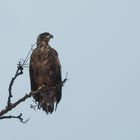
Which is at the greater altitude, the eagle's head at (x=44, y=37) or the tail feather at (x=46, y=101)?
the eagle's head at (x=44, y=37)

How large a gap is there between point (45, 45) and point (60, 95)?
1.32 m

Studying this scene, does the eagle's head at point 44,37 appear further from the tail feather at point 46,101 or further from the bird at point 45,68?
the tail feather at point 46,101

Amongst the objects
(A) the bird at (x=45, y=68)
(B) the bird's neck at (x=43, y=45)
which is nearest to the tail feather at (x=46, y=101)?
(A) the bird at (x=45, y=68)

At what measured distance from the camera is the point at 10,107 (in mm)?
8820

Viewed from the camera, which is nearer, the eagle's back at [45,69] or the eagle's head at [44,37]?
the eagle's back at [45,69]

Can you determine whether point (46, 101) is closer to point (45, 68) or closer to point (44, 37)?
point (45, 68)

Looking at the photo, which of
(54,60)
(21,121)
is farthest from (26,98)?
(54,60)

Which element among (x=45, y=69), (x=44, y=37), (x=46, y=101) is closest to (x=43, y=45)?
(x=44, y=37)

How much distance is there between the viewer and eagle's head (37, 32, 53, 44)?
14048 millimetres

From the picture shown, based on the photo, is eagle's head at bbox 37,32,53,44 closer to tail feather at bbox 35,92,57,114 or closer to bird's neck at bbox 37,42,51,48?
bird's neck at bbox 37,42,51,48

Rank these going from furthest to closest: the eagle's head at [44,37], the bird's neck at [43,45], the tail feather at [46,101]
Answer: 1. the eagle's head at [44,37]
2. the bird's neck at [43,45]
3. the tail feather at [46,101]

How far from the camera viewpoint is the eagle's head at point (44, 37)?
1405cm

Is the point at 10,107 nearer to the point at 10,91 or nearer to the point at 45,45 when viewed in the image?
the point at 10,91

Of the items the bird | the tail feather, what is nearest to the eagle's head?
the bird
